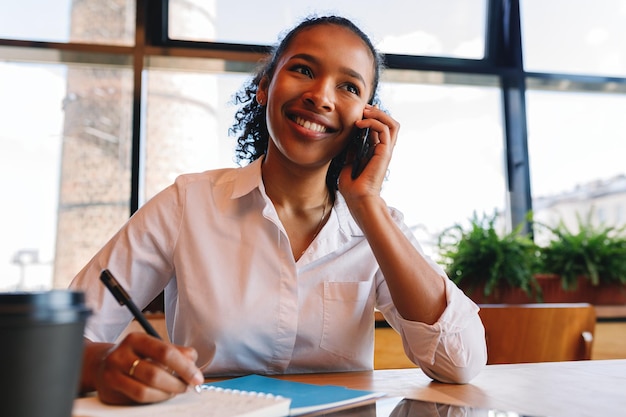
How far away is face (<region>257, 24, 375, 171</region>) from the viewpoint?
1.28 meters

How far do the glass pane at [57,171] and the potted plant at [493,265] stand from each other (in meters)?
1.75

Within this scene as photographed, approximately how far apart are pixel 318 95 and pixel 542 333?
823 mm

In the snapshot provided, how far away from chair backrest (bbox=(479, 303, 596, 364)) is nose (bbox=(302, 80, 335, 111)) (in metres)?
0.68

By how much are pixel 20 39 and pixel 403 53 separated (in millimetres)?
2093

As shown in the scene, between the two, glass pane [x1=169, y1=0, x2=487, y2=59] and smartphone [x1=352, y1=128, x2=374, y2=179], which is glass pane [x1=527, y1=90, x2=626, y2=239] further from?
smartphone [x1=352, y1=128, x2=374, y2=179]

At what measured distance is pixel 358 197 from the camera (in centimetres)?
122

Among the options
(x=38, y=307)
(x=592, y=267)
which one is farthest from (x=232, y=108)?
(x=38, y=307)

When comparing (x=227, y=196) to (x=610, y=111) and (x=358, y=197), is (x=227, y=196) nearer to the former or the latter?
(x=358, y=197)

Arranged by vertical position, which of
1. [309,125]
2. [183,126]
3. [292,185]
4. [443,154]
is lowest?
[292,185]

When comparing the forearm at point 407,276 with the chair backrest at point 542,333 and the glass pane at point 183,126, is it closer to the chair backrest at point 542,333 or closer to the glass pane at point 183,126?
the chair backrest at point 542,333

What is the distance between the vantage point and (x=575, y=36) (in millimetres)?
3551

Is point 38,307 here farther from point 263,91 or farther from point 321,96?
point 263,91

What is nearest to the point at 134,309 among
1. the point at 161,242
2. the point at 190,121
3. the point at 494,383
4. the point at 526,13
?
the point at 161,242

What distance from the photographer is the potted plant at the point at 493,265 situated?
2.80m
